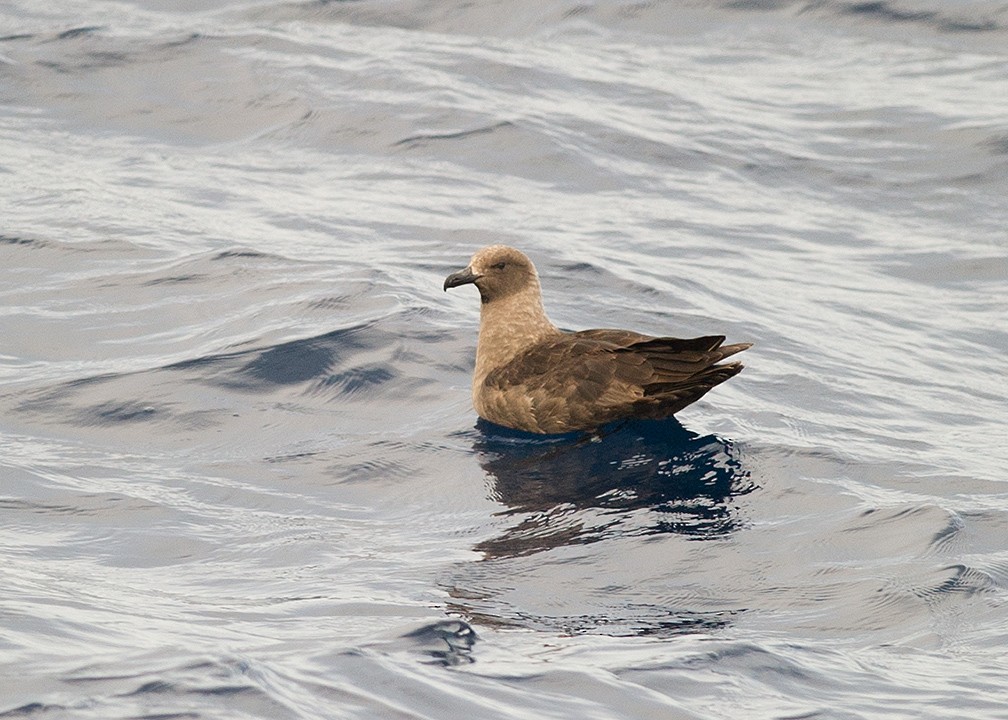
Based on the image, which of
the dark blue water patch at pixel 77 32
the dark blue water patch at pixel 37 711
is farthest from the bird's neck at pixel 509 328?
the dark blue water patch at pixel 77 32

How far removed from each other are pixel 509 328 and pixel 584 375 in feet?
3.38

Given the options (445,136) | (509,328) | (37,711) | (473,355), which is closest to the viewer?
(37,711)

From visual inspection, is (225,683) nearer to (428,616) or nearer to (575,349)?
(428,616)

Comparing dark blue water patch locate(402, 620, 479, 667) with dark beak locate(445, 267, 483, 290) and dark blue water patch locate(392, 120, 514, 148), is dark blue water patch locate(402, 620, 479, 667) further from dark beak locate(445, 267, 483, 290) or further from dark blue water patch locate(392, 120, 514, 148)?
dark blue water patch locate(392, 120, 514, 148)

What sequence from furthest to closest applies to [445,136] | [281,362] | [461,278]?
[445,136], [281,362], [461,278]

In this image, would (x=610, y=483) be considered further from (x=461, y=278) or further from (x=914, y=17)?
(x=914, y=17)

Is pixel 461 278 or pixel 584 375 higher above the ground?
pixel 461 278

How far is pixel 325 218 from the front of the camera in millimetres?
13523

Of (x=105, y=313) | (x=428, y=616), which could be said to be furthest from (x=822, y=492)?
(x=105, y=313)

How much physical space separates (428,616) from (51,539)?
2205 mm

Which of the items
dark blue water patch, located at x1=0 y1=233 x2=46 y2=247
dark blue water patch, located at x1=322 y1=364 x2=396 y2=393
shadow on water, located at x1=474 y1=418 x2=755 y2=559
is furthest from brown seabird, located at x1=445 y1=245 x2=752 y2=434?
dark blue water patch, located at x1=0 y1=233 x2=46 y2=247

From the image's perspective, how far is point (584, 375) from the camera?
340 inches

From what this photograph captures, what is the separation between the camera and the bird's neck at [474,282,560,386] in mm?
9406

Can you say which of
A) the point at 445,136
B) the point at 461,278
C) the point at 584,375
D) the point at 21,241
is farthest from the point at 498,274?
the point at 445,136
